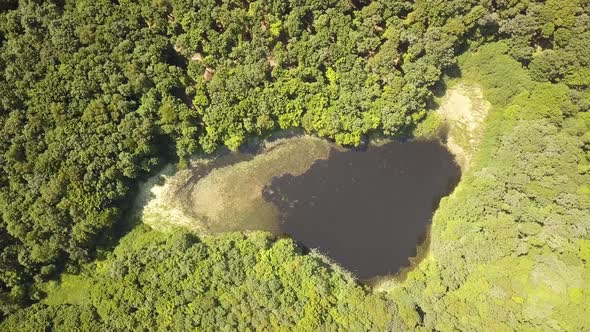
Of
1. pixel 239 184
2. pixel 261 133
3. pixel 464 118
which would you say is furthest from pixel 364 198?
pixel 464 118

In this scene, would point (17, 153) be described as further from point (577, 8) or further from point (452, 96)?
point (577, 8)

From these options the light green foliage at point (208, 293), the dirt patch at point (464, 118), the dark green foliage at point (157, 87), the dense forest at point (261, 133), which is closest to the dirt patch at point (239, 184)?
the dense forest at point (261, 133)

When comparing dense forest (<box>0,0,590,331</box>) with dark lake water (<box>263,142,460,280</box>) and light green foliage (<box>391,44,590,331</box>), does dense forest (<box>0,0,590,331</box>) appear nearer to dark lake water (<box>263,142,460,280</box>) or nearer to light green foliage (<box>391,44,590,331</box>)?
light green foliage (<box>391,44,590,331</box>)

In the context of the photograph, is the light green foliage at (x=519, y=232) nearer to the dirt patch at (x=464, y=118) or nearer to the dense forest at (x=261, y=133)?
the dense forest at (x=261, y=133)

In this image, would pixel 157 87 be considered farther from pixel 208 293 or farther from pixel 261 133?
pixel 208 293

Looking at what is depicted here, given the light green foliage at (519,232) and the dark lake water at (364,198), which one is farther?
the dark lake water at (364,198)

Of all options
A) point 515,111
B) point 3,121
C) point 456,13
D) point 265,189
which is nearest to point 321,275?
point 265,189

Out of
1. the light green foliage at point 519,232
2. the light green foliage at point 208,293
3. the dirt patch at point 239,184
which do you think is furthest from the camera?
the dirt patch at point 239,184
